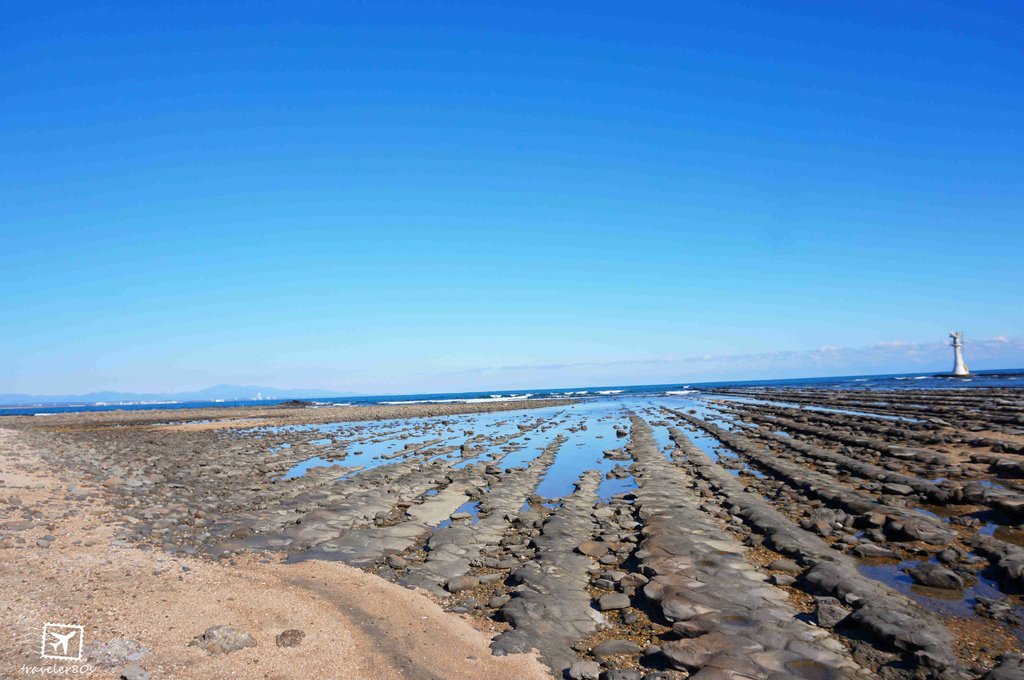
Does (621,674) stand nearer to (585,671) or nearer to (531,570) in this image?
(585,671)

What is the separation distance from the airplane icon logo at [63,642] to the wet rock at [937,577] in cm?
1247

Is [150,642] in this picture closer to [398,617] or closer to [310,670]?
[310,670]

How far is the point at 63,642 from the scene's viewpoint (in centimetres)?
696

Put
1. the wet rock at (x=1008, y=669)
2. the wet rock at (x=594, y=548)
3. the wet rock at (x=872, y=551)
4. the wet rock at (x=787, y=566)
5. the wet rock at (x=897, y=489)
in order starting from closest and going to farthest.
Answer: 1. the wet rock at (x=1008, y=669)
2. the wet rock at (x=787, y=566)
3. the wet rock at (x=872, y=551)
4. the wet rock at (x=594, y=548)
5. the wet rock at (x=897, y=489)

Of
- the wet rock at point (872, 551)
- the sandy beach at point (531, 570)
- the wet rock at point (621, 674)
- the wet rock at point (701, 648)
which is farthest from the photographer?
the wet rock at point (872, 551)

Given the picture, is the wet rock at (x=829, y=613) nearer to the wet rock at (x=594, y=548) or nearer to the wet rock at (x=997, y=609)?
the wet rock at (x=997, y=609)

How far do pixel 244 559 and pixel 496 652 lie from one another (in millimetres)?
6491

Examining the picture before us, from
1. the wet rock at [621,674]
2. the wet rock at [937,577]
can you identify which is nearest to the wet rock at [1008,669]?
the wet rock at [937,577]

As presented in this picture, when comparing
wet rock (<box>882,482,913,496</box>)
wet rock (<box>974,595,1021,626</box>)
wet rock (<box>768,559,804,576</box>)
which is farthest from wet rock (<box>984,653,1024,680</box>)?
wet rock (<box>882,482,913,496</box>)

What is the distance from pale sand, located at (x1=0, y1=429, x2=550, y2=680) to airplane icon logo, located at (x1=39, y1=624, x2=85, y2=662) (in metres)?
0.11

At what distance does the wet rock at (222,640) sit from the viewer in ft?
23.2

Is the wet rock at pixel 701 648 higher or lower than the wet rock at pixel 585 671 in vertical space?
higher

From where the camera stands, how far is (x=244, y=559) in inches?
442

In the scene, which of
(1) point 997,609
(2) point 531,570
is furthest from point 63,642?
(1) point 997,609
